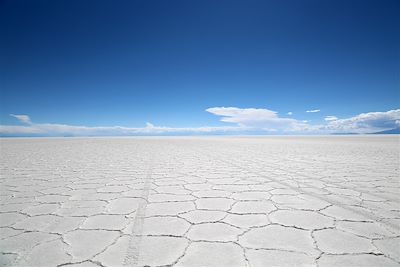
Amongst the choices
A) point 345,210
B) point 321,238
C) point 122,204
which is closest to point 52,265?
point 122,204

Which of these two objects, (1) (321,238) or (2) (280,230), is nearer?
(1) (321,238)

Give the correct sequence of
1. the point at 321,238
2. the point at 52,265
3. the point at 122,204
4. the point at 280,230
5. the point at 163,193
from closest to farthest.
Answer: the point at 52,265 → the point at 321,238 → the point at 280,230 → the point at 122,204 → the point at 163,193

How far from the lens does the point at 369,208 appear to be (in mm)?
2271

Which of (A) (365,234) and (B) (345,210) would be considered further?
(B) (345,210)

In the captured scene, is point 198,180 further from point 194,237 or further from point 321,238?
point 321,238

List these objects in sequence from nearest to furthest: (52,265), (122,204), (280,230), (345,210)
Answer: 1. (52,265)
2. (280,230)
3. (345,210)
4. (122,204)

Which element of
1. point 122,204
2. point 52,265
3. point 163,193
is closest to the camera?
point 52,265

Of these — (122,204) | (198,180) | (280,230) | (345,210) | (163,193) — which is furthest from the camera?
(198,180)

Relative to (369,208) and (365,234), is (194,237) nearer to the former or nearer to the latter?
(365,234)

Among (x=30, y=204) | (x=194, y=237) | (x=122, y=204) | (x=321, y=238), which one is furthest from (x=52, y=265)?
(x=321, y=238)

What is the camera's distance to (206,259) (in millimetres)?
1388

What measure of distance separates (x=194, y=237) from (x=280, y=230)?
2.46 feet

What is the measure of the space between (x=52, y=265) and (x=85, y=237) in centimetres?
34

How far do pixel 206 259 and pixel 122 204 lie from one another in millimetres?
1459
